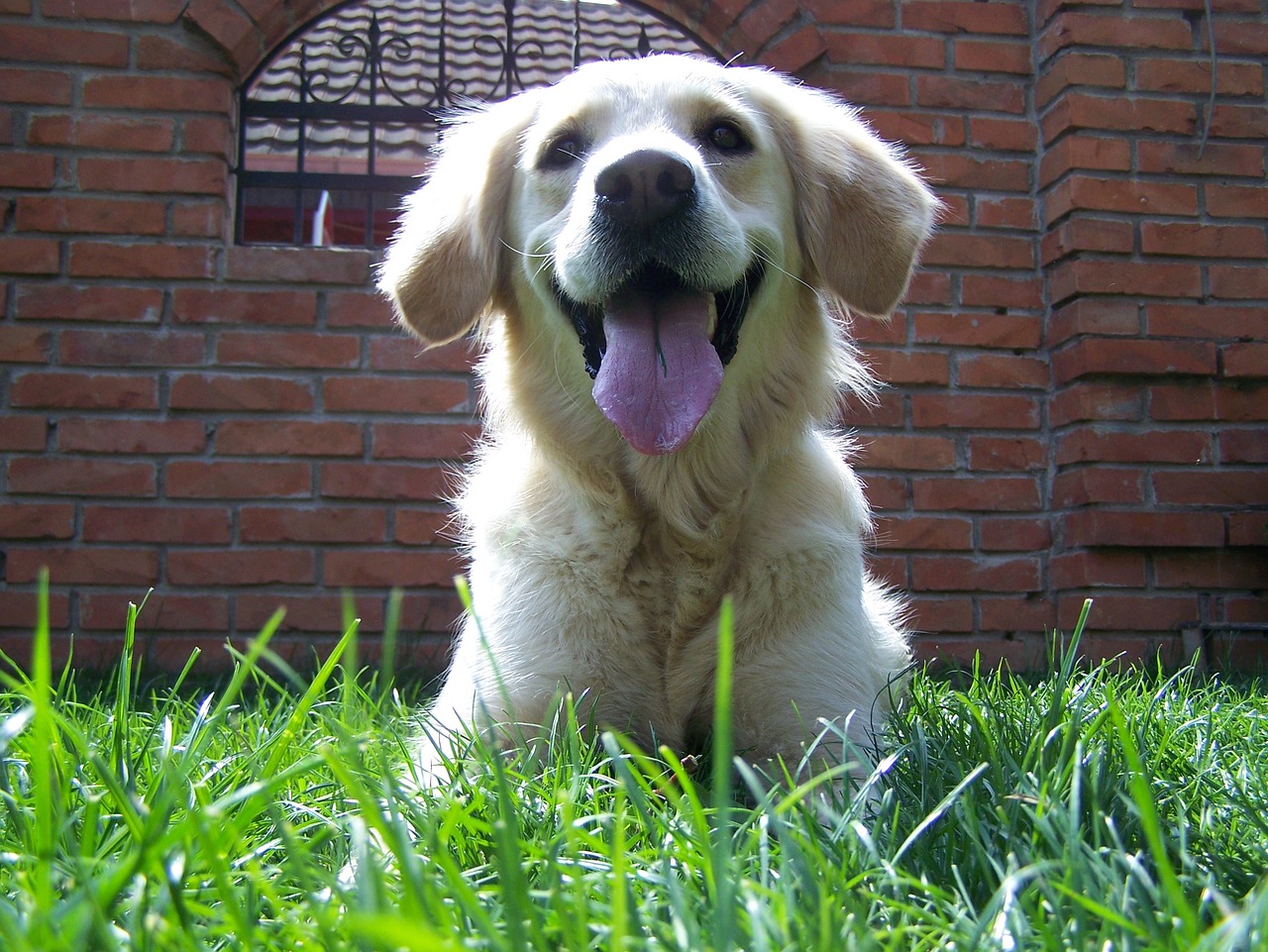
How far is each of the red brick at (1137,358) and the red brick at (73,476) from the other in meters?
3.12

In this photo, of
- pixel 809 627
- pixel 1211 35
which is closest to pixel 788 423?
pixel 809 627

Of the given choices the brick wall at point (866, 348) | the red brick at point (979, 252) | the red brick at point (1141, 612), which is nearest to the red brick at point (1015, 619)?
the brick wall at point (866, 348)

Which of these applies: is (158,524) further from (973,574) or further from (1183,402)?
(1183,402)

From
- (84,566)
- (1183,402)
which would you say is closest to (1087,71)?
(1183,402)

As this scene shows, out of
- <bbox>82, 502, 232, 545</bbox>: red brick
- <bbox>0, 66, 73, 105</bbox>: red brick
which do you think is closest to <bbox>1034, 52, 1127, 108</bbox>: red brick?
<bbox>82, 502, 232, 545</bbox>: red brick

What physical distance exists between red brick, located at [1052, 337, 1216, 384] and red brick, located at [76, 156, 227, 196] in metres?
2.92

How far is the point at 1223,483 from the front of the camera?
11.0 ft

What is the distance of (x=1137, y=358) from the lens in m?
3.32

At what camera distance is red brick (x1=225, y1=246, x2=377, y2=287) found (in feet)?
10.7

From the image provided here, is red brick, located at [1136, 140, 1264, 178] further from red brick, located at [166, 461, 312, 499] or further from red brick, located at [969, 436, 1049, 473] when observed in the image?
red brick, located at [166, 461, 312, 499]

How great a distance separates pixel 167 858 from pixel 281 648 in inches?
101

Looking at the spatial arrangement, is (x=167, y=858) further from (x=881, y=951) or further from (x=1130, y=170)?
(x=1130, y=170)

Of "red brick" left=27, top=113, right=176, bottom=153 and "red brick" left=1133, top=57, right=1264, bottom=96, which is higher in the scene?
"red brick" left=1133, top=57, right=1264, bottom=96

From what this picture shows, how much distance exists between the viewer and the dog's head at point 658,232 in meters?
1.80
